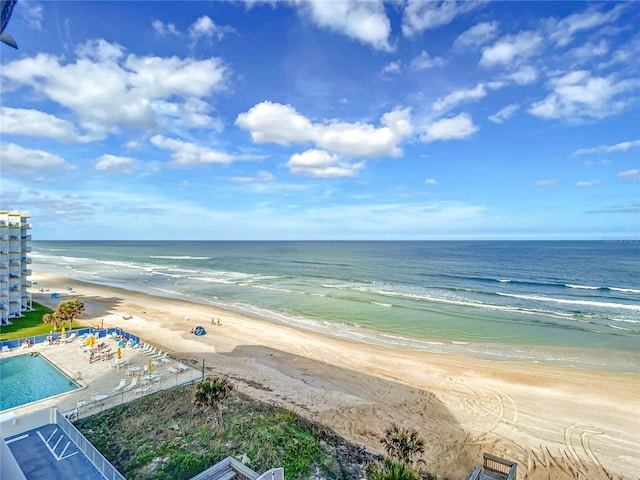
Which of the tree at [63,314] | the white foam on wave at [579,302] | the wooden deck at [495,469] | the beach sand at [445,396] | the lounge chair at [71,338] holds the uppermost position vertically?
the tree at [63,314]

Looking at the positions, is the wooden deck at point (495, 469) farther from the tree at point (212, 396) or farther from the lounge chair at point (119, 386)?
the lounge chair at point (119, 386)

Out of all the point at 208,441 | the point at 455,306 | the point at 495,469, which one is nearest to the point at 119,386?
the point at 208,441

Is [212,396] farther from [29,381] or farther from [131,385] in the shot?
[29,381]

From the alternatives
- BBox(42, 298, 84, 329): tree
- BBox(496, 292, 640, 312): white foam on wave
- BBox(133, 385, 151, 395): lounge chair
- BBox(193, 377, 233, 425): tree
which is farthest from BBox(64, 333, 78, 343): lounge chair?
BBox(496, 292, 640, 312): white foam on wave

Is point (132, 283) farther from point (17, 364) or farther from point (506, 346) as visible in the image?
point (506, 346)

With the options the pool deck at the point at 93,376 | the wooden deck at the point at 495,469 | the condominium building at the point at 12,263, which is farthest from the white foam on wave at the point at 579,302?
the condominium building at the point at 12,263

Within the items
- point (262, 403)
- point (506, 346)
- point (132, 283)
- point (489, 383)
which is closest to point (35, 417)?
point (262, 403)
